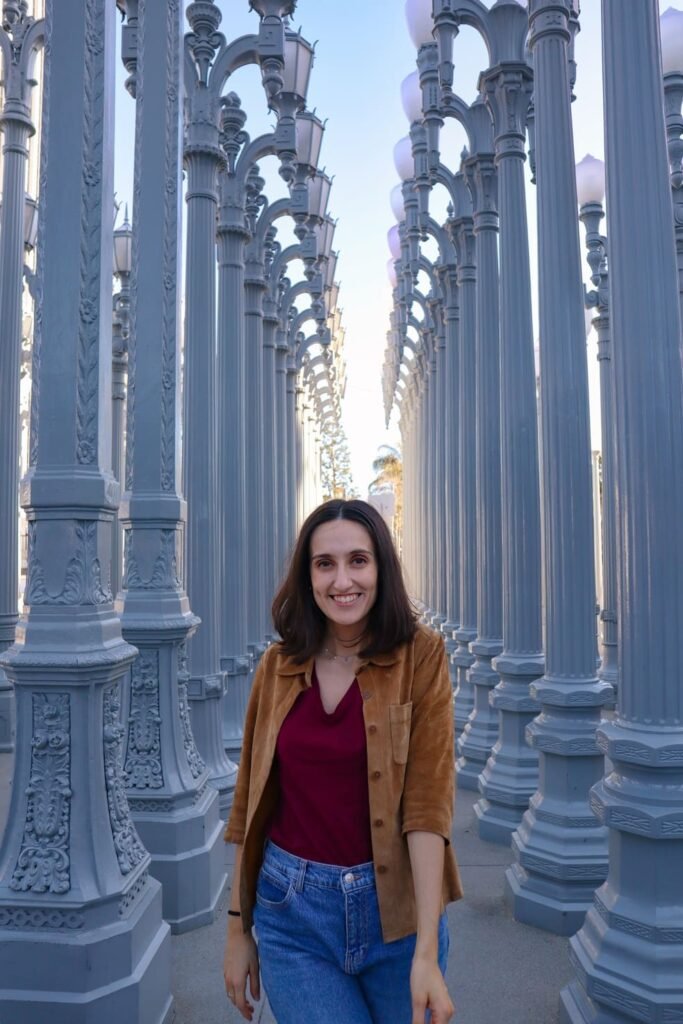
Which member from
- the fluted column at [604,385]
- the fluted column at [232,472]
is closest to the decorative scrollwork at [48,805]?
the fluted column at [232,472]

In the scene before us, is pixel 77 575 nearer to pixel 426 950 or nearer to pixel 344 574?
pixel 344 574

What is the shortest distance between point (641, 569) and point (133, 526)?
3.28 m

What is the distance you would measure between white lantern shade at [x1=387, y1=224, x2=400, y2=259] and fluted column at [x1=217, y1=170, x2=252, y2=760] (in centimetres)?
830

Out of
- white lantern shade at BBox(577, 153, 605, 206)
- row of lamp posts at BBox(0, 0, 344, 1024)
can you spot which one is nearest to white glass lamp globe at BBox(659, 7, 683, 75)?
white lantern shade at BBox(577, 153, 605, 206)

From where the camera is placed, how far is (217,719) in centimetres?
721

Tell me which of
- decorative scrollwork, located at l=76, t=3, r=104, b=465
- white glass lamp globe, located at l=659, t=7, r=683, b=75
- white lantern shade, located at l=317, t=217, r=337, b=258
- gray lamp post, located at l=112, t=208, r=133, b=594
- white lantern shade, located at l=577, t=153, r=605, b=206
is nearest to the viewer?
decorative scrollwork, located at l=76, t=3, r=104, b=465

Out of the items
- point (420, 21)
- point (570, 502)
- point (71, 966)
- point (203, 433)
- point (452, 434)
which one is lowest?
point (71, 966)

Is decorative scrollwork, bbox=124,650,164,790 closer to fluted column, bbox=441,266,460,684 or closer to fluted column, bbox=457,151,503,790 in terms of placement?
fluted column, bbox=457,151,503,790

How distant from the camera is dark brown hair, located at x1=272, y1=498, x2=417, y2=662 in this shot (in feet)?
7.33

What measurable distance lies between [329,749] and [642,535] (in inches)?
87.6

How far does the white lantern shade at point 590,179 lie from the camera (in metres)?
12.6

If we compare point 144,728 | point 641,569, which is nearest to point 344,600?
point 641,569

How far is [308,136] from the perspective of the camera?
9.95 m

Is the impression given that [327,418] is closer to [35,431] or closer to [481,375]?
[481,375]
